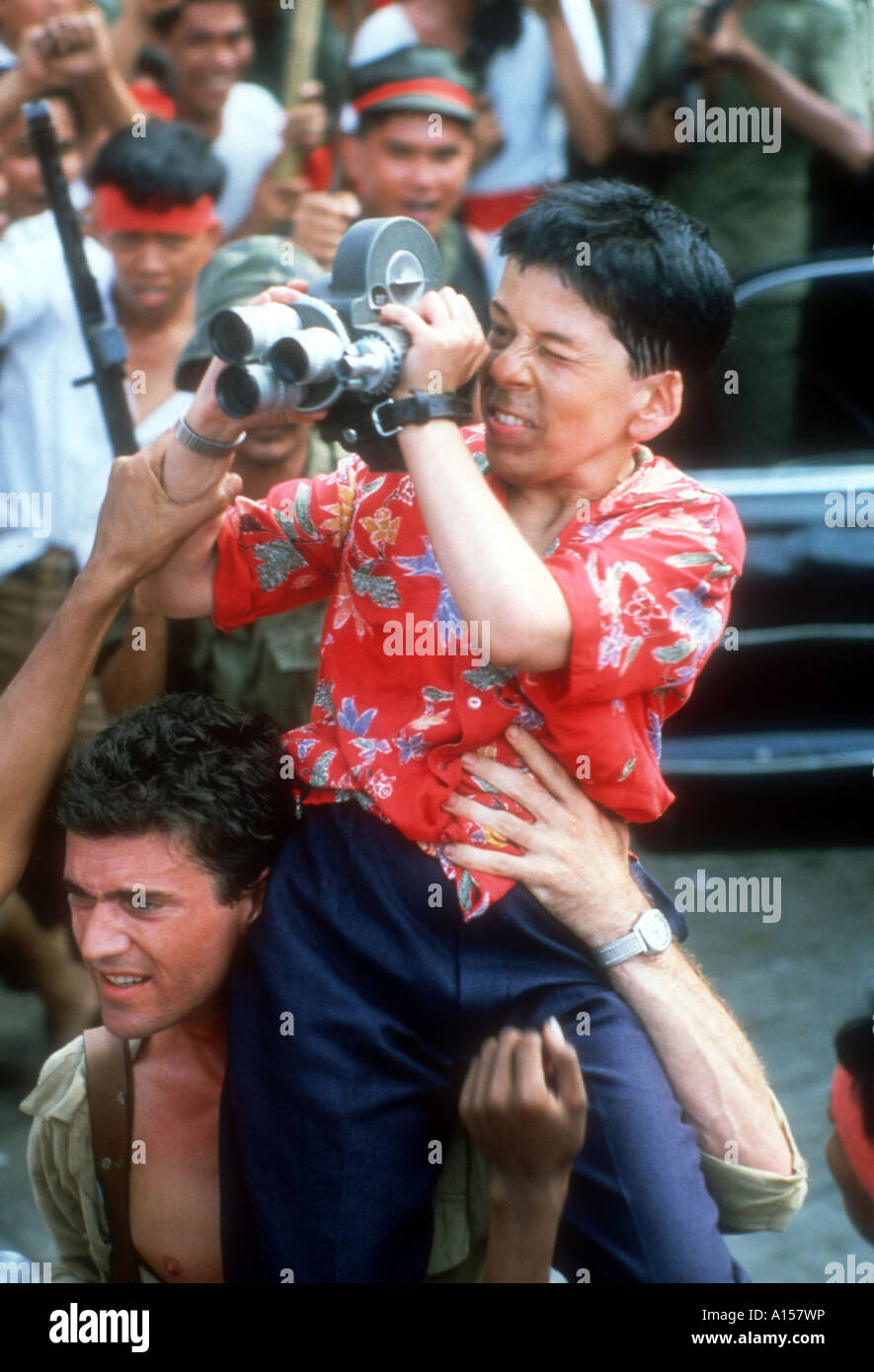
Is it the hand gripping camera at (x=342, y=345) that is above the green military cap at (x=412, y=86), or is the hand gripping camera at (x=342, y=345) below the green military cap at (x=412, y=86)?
below

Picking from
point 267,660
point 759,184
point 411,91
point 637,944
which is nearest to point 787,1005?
point 267,660

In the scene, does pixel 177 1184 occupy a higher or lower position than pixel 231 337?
lower

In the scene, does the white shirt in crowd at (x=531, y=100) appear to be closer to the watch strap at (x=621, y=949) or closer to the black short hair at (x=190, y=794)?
the black short hair at (x=190, y=794)

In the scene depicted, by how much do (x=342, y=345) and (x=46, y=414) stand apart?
6.38 feet

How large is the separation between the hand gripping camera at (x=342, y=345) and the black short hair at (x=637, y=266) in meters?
0.18

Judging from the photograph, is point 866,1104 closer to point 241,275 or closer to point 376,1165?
point 376,1165

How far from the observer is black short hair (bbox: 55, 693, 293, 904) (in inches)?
80.2

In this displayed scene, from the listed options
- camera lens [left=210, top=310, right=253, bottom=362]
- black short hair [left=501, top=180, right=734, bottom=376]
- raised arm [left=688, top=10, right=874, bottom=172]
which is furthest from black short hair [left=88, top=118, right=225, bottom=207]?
camera lens [left=210, top=310, right=253, bottom=362]

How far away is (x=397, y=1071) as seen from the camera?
193cm

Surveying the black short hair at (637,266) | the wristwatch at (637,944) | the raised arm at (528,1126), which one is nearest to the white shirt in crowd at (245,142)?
the black short hair at (637,266)

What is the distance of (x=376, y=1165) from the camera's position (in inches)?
Result: 75.2

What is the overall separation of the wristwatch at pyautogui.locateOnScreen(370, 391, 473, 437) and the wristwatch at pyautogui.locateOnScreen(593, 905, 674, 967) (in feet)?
2.37

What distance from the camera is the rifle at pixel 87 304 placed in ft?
9.84

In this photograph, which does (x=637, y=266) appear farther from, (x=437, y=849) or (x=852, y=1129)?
Result: (x=852, y=1129)
